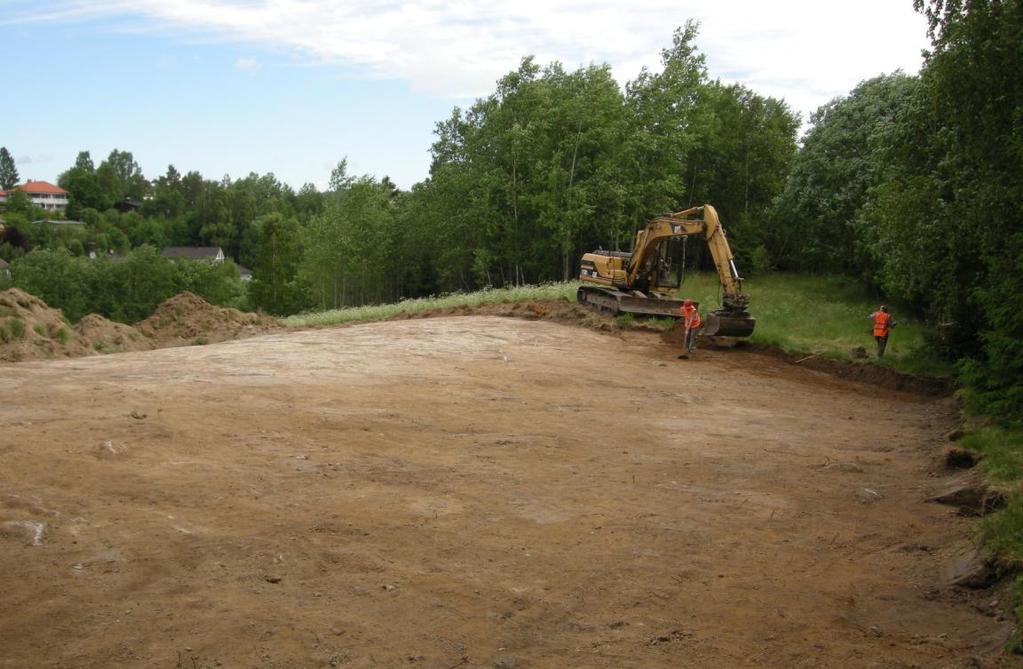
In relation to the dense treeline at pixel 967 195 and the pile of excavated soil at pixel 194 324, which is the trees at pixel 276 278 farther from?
the dense treeline at pixel 967 195

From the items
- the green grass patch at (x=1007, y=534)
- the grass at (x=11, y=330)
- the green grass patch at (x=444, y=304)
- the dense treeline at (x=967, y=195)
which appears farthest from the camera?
the green grass patch at (x=444, y=304)

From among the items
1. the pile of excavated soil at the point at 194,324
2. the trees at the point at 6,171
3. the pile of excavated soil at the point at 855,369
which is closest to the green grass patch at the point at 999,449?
the pile of excavated soil at the point at 855,369

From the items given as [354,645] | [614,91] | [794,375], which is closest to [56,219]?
[614,91]

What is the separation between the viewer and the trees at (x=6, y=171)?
17989cm

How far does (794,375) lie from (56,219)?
121342 mm

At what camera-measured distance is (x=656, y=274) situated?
86.3ft

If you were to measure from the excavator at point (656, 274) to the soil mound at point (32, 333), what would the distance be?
14.3 m

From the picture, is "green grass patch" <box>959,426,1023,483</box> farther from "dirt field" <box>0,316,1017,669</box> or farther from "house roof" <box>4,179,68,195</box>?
"house roof" <box>4,179,68,195</box>

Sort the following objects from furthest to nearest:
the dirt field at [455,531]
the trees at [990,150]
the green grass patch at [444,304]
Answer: the green grass patch at [444,304] < the trees at [990,150] < the dirt field at [455,531]

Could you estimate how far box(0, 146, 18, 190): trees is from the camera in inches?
7082

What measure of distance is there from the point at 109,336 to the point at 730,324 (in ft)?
49.1

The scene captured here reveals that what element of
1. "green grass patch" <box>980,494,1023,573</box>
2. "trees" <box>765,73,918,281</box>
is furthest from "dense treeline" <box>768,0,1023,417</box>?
"trees" <box>765,73,918,281</box>

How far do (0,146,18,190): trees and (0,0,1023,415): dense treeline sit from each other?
13822 centimetres

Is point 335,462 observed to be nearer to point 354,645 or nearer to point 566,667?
point 354,645
